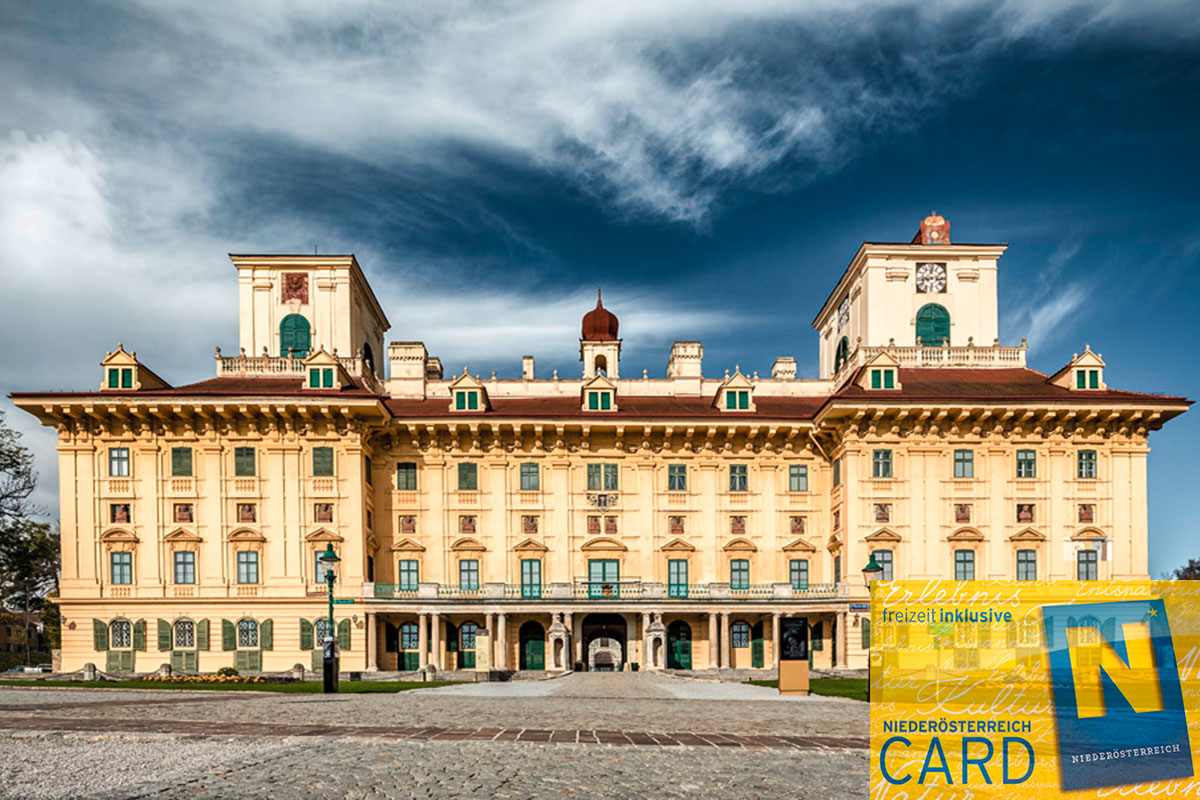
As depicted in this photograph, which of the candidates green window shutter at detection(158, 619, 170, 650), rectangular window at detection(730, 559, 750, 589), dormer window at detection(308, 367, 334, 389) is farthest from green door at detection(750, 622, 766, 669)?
green window shutter at detection(158, 619, 170, 650)

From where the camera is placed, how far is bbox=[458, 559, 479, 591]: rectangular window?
146 feet

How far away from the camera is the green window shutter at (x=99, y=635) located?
1602 inches

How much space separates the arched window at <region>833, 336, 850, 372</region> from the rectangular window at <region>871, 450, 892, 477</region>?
10944 millimetres

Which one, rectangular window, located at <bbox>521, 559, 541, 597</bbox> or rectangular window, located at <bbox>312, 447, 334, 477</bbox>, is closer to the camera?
rectangular window, located at <bbox>312, 447, 334, 477</bbox>

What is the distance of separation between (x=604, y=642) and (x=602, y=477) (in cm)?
839

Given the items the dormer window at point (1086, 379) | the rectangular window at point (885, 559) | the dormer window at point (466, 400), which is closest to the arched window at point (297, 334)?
the dormer window at point (466, 400)

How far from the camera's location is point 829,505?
45094 millimetres

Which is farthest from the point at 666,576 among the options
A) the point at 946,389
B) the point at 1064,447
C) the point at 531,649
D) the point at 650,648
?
the point at 1064,447

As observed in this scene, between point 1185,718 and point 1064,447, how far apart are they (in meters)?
42.8

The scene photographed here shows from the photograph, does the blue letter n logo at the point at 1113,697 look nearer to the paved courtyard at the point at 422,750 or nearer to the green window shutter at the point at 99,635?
the paved courtyard at the point at 422,750

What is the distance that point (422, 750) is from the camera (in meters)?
11.8

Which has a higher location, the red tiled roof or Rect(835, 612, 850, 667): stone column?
the red tiled roof

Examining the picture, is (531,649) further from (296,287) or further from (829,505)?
(296,287)

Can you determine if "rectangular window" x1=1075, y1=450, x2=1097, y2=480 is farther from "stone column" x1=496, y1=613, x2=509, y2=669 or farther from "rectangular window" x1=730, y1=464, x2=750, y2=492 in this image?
"stone column" x1=496, y1=613, x2=509, y2=669
